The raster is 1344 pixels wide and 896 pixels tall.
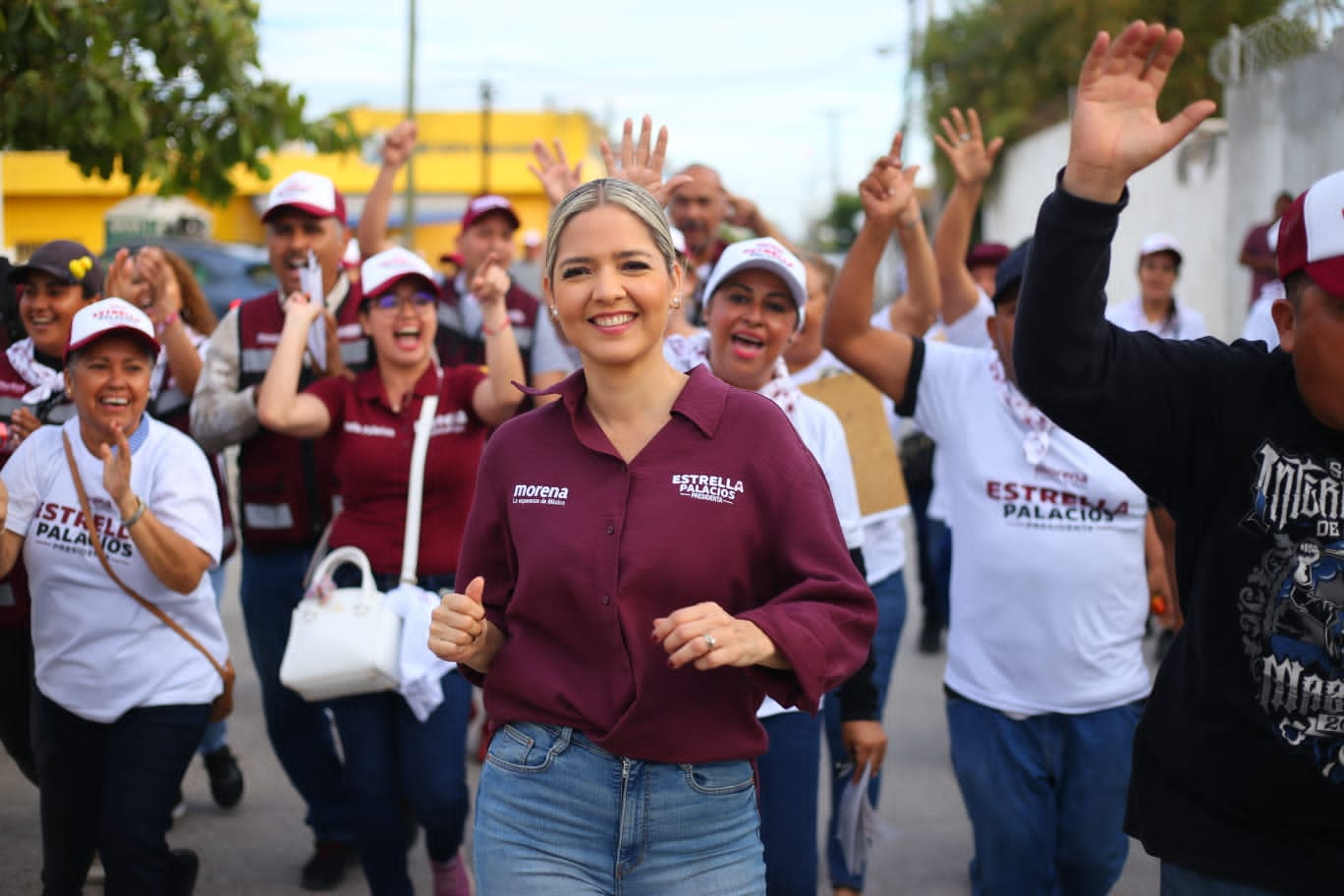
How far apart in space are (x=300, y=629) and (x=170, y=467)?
0.65 metres

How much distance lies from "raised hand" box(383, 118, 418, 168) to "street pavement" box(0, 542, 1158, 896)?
285 cm

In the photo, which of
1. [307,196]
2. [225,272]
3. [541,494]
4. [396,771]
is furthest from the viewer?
[225,272]

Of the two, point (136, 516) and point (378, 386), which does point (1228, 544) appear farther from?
point (378, 386)

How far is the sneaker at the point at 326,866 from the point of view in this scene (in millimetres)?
5672

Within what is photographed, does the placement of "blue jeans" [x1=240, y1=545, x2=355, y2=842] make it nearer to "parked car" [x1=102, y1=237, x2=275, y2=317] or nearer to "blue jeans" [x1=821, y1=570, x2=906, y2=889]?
"blue jeans" [x1=821, y1=570, x2=906, y2=889]

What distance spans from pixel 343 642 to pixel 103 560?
74cm

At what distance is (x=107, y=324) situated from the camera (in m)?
4.52

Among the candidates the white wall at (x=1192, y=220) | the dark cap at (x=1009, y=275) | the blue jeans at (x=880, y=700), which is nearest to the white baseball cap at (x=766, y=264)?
the dark cap at (x=1009, y=275)

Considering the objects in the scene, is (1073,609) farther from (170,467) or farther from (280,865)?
(280,865)

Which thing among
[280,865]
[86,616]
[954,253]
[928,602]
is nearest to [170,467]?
[86,616]

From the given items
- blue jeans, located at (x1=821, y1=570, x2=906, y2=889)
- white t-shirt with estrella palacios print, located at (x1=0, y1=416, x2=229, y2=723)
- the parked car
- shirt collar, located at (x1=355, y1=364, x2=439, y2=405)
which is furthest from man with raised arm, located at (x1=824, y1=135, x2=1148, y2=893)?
the parked car

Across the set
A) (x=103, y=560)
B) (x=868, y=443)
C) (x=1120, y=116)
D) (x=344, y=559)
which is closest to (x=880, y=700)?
(x=868, y=443)

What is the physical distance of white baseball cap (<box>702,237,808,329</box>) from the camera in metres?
4.55

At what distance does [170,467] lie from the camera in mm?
4539
